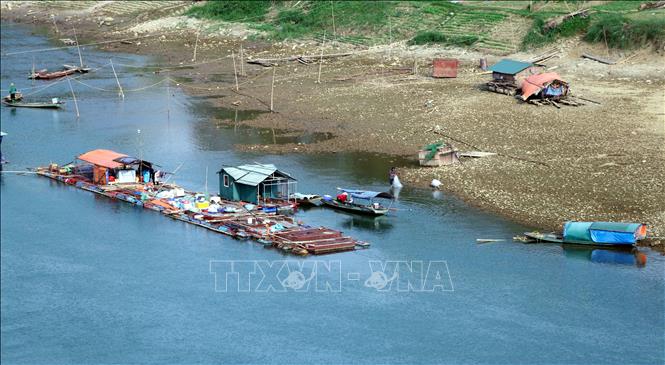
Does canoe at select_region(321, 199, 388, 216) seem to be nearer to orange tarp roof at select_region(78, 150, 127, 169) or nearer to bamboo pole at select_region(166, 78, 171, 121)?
orange tarp roof at select_region(78, 150, 127, 169)

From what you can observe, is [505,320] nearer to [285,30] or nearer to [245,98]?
[245,98]

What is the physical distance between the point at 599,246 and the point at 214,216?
13.4 meters

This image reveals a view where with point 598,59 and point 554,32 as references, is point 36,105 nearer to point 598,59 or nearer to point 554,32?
point 554,32

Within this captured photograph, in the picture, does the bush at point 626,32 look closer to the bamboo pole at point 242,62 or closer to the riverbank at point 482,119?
the riverbank at point 482,119

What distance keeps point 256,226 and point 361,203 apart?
14.4 feet

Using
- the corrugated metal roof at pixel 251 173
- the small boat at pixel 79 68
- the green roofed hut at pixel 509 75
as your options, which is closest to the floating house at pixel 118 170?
the corrugated metal roof at pixel 251 173

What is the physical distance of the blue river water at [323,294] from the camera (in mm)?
28906

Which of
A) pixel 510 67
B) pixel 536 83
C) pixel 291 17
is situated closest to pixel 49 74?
pixel 291 17

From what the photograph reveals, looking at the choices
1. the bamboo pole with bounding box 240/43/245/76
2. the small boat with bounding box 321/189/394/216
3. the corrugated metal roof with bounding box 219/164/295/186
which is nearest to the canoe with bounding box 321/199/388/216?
the small boat with bounding box 321/189/394/216

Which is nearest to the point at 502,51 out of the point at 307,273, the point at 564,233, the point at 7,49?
the point at 564,233

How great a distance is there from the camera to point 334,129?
4925 cm

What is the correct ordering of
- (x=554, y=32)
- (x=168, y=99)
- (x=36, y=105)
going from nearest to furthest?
(x=36, y=105) < (x=168, y=99) < (x=554, y=32)

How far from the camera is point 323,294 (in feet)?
105

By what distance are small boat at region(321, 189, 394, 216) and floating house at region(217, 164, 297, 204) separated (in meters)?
1.67
